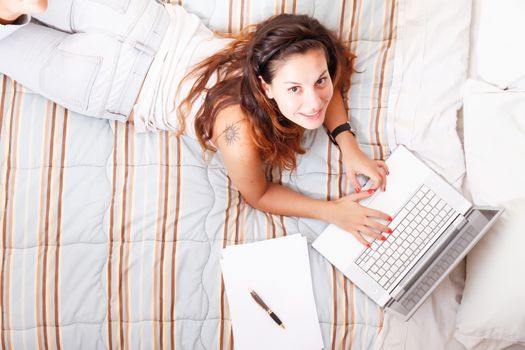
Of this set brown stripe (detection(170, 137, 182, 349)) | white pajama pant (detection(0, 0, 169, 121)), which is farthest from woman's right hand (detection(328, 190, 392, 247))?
white pajama pant (detection(0, 0, 169, 121))

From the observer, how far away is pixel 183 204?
4.52ft

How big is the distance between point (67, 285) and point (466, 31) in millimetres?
1294

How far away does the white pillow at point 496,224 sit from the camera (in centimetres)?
116

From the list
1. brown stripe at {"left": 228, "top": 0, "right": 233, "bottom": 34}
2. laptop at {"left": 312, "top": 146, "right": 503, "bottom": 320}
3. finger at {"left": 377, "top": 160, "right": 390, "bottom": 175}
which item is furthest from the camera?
brown stripe at {"left": 228, "top": 0, "right": 233, "bottom": 34}

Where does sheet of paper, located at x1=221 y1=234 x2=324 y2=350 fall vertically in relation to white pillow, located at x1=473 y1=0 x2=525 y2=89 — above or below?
below

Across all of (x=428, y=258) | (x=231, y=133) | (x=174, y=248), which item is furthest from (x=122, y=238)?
(x=428, y=258)

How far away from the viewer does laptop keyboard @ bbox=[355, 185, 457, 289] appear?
1282 millimetres

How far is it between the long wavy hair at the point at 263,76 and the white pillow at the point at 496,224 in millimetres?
393

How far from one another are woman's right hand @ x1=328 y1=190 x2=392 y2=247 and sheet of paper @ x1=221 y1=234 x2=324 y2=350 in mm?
117

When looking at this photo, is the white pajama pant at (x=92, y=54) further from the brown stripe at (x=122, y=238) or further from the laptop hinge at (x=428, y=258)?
the laptop hinge at (x=428, y=258)

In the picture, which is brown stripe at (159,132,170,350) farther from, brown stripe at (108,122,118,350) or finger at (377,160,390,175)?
finger at (377,160,390,175)

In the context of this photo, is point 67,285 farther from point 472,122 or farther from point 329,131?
point 472,122

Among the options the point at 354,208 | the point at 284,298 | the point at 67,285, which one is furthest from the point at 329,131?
the point at 67,285

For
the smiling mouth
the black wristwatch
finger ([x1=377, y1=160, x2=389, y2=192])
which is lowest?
finger ([x1=377, y1=160, x2=389, y2=192])
